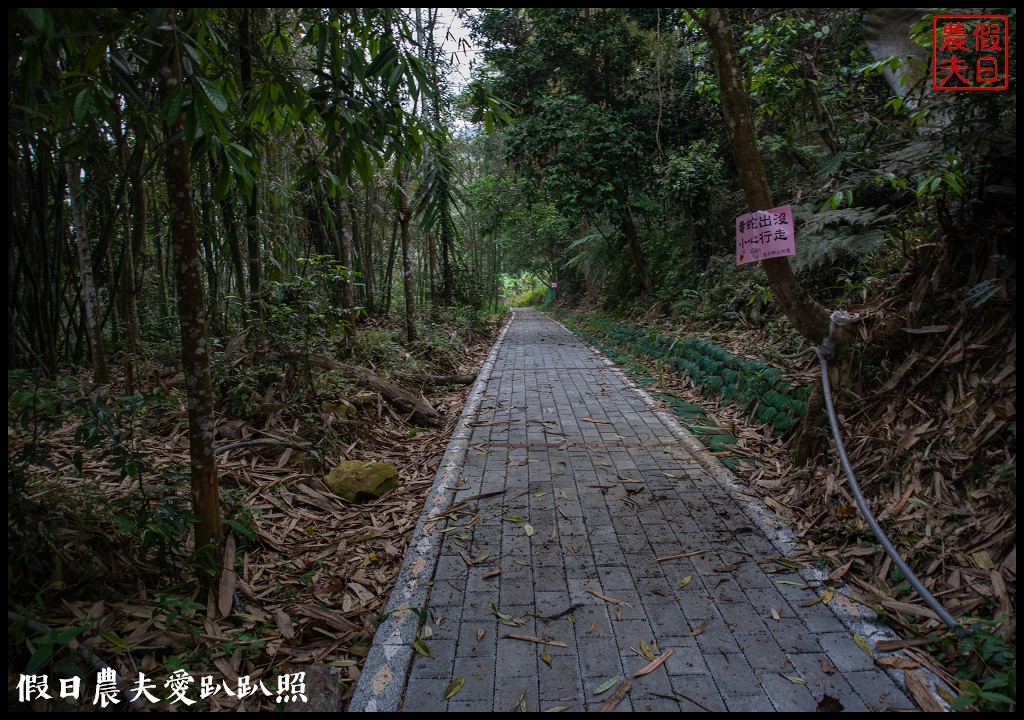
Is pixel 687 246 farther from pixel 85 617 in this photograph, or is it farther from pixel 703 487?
pixel 85 617

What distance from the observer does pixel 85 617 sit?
2.32 m

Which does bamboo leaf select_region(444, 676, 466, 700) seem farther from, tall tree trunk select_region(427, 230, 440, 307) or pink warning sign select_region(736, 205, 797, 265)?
tall tree trunk select_region(427, 230, 440, 307)

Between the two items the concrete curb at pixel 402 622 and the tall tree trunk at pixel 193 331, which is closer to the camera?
the concrete curb at pixel 402 622

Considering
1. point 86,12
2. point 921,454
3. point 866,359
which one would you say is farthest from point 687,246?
point 86,12

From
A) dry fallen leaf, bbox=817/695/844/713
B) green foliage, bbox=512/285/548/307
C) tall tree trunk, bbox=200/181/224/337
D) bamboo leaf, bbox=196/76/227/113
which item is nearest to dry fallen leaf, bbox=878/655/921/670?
dry fallen leaf, bbox=817/695/844/713

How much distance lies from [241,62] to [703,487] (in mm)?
4764

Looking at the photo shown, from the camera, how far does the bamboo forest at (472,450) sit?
87.5 inches

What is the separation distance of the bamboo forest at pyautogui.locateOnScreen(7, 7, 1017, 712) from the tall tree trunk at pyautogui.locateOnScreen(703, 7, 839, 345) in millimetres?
30

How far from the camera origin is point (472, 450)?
5199 mm

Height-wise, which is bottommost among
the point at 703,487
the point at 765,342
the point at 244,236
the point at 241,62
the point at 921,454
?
the point at 703,487

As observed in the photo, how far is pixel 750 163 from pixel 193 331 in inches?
155

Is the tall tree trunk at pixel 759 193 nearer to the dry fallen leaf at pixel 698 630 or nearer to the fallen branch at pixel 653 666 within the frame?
the dry fallen leaf at pixel 698 630

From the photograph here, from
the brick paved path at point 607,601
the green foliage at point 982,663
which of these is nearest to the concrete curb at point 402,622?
the brick paved path at point 607,601

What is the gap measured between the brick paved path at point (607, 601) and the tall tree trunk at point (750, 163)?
4.49 feet
